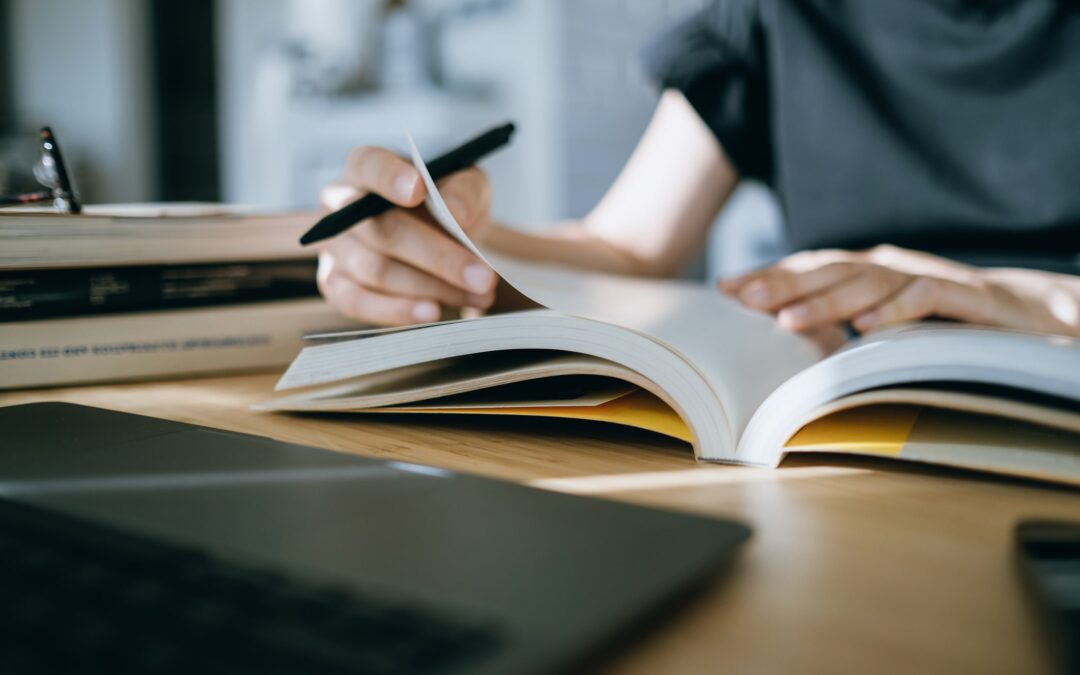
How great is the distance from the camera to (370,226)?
1.76ft

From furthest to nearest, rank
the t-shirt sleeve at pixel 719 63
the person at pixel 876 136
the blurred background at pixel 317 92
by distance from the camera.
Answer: the blurred background at pixel 317 92
the t-shirt sleeve at pixel 719 63
the person at pixel 876 136

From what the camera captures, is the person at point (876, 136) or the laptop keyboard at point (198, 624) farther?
the person at point (876, 136)

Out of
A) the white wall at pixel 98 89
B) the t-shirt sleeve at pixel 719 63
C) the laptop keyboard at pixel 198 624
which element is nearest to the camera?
the laptop keyboard at pixel 198 624

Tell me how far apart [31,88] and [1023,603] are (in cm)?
448

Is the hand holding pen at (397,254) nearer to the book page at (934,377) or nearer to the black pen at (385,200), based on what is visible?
the black pen at (385,200)

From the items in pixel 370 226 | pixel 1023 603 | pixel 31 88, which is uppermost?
pixel 31 88

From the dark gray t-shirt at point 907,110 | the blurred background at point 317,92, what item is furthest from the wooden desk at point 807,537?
the blurred background at point 317,92

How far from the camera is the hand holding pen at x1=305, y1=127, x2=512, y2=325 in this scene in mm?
510

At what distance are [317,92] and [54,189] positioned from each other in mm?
2558

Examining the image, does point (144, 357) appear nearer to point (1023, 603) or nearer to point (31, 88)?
point (1023, 603)

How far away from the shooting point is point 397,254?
1.74ft

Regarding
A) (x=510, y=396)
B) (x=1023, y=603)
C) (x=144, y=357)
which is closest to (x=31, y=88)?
(x=144, y=357)

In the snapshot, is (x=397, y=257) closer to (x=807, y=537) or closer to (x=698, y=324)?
(x=698, y=324)

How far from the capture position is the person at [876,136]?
75cm
